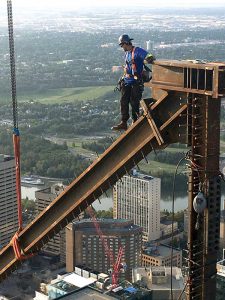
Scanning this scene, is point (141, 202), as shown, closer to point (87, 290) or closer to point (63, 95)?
point (87, 290)

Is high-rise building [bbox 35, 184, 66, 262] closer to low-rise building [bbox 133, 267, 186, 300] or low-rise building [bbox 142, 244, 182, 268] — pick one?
low-rise building [bbox 142, 244, 182, 268]

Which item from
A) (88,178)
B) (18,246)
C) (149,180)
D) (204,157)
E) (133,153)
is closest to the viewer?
(204,157)

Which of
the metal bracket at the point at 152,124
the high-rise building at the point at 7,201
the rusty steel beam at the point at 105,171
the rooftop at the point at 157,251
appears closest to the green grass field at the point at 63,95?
the high-rise building at the point at 7,201

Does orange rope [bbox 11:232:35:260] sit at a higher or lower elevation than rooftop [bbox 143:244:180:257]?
higher

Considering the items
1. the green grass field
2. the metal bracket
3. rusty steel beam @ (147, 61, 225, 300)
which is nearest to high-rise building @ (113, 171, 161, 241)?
the metal bracket

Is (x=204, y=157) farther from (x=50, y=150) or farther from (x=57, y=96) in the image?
(x=57, y=96)

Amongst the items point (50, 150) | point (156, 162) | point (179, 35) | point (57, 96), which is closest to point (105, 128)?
point (50, 150)
